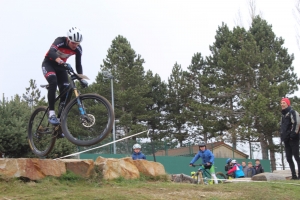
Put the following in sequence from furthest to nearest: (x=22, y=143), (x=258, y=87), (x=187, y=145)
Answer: (x=258, y=87)
(x=187, y=145)
(x=22, y=143)

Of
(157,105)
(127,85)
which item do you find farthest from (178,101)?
(127,85)

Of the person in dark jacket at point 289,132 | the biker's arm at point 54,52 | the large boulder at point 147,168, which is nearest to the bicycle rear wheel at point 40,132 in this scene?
the biker's arm at point 54,52

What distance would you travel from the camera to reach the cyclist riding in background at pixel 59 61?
685 cm

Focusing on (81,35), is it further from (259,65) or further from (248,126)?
(259,65)

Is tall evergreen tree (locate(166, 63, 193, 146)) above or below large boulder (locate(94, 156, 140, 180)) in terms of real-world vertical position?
above

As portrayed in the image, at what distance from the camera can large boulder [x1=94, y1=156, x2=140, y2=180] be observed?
8.40 m

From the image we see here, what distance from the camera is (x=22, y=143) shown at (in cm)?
1151

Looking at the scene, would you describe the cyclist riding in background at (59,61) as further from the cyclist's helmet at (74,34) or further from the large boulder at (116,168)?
the large boulder at (116,168)

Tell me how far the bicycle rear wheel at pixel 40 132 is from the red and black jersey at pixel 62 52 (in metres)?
1.17

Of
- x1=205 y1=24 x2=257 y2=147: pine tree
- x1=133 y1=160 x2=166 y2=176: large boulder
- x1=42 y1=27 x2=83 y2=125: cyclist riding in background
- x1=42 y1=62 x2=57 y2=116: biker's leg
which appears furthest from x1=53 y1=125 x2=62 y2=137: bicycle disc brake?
x1=205 y1=24 x2=257 y2=147: pine tree

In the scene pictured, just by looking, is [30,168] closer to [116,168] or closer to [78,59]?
[116,168]

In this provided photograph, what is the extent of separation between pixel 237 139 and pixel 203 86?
5469 millimetres

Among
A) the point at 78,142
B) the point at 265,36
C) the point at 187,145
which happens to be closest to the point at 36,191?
the point at 78,142

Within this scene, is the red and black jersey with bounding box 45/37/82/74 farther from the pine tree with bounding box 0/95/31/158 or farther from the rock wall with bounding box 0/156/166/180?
the pine tree with bounding box 0/95/31/158
